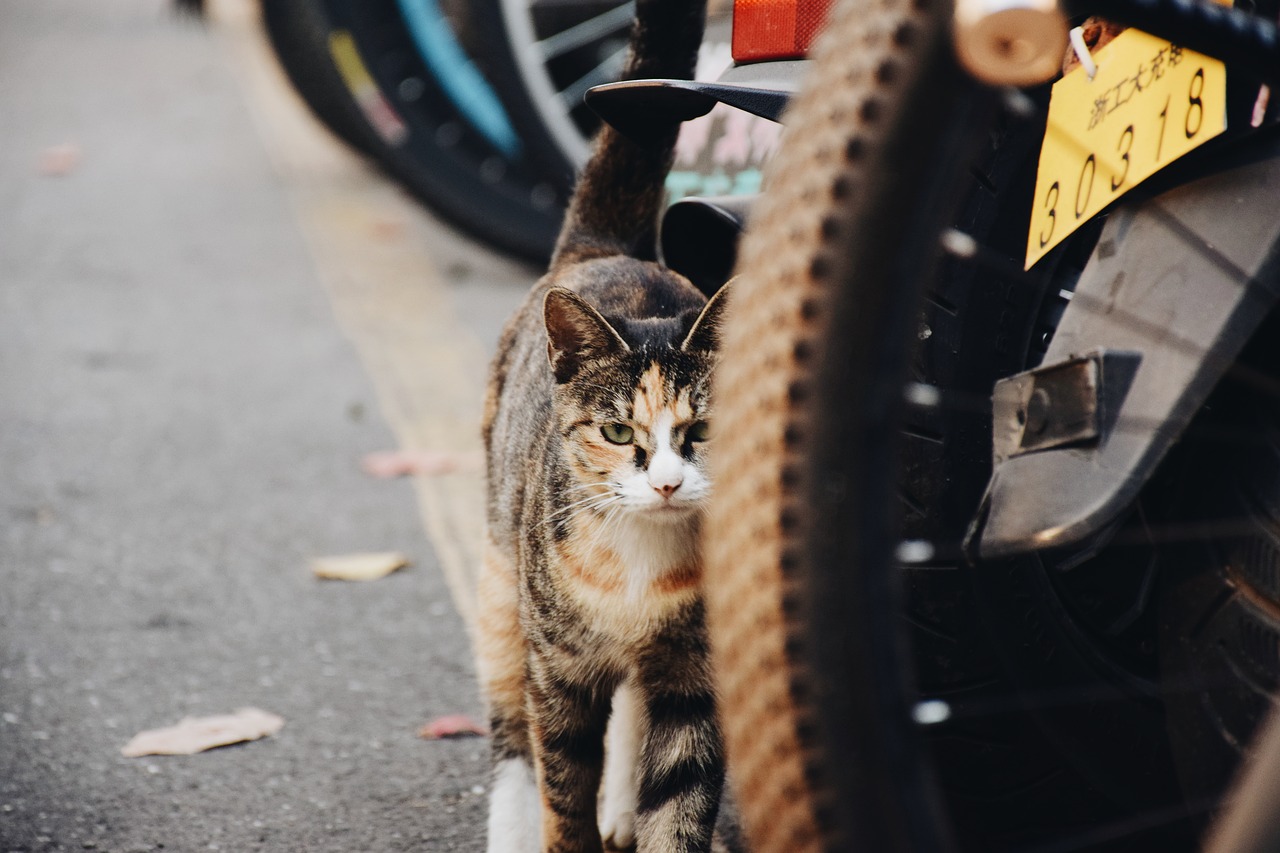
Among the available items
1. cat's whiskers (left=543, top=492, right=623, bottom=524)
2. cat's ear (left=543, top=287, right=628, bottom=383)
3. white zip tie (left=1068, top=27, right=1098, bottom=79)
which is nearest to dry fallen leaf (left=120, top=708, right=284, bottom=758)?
cat's whiskers (left=543, top=492, right=623, bottom=524)

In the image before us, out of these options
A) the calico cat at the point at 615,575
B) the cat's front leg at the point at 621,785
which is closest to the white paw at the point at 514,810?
the calico cat at the point at 615,575

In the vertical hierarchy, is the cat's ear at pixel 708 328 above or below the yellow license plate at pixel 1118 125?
below

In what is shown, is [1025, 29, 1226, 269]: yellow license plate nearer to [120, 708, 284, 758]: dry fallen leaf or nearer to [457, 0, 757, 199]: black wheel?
[120, 708, 284, 758]: dry fallen leaf

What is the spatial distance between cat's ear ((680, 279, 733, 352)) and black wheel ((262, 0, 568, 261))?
8.86 ft

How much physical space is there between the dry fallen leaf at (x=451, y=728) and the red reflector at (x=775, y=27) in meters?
1.24

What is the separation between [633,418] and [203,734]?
949 mm

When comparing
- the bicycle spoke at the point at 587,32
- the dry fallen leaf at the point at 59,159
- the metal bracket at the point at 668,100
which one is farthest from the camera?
the dry fallen leaf at the point at 59,159

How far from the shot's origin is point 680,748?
1865 mm

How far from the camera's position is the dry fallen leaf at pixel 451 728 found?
231cm

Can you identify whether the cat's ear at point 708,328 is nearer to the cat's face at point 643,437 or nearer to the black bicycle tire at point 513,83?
the cat's face at point 643,437

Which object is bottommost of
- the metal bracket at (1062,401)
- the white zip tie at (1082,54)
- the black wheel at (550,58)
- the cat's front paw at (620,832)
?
the cat's front paw at (620,832)

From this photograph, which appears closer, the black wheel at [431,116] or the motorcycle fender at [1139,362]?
the motorcycle fender at [1139,362]

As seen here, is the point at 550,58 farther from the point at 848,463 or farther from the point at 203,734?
the point at 848,463

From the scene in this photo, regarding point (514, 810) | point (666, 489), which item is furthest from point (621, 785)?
point (666, 489)
